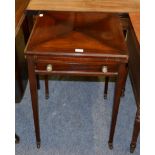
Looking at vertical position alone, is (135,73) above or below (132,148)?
above

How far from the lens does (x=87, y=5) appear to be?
156cm

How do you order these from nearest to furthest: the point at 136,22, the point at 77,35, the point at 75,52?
the point at 75,52 < the point at 77,35 < the point at 136,22

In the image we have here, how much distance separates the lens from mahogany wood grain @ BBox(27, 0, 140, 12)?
1512 mm

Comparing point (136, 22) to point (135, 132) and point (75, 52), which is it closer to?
point (75, 52)

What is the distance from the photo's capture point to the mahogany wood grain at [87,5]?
4.96 feet

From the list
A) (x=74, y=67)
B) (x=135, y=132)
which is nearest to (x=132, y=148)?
(x=135, y=132)

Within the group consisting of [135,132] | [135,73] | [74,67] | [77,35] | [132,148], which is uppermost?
[77,35]

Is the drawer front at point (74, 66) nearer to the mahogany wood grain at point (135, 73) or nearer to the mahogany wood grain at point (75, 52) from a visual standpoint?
the mahogany wood grain at point (75, 52)

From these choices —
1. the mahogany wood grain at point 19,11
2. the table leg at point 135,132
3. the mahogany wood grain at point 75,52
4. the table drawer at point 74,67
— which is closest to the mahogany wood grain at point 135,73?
the table leg at point 135,132

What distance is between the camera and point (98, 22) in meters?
1.33

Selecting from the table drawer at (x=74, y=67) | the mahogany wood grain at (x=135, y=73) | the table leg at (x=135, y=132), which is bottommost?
the table leg at (x=135, y=132)

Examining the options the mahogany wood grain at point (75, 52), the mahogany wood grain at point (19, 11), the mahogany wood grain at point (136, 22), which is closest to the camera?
the mahogany wood grain at point (75, 52)

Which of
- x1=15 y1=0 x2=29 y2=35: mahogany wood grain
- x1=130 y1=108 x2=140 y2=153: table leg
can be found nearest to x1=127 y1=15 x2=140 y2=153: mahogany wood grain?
x1=130 y1=108 x2=140 y2=153: table leg

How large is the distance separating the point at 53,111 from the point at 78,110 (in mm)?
173
